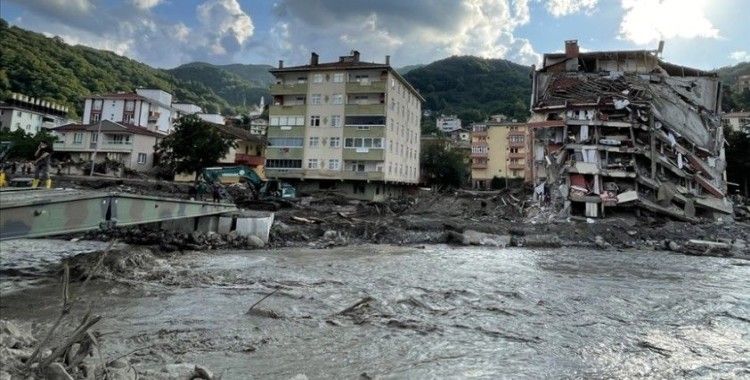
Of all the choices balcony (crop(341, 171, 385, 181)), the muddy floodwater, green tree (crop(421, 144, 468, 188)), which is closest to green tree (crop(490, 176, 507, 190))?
green tree (crop(421, 144, 468, 188))

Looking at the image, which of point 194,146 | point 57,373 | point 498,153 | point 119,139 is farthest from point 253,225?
point 498,153

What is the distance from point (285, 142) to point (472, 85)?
A: 120 meters

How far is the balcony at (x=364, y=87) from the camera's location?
50969 mm

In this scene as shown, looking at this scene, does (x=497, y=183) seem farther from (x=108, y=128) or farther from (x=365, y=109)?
(x=108, y=128)

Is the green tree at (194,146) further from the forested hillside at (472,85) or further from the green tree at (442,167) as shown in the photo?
the forested hillside at (472,85)

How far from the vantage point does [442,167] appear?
247 feet

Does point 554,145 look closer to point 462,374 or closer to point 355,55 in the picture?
point 355,55

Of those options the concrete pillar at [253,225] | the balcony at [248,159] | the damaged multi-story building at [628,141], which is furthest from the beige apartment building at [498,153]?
the concrete pillar at [253,225]

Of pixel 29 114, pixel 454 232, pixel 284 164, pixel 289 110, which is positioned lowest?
pixel 454 232

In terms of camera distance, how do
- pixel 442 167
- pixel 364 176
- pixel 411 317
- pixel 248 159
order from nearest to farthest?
pixel 411 317 < pixel 364 176 < pixel 248 159 < pixel 442 167

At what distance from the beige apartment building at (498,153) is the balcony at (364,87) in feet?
126

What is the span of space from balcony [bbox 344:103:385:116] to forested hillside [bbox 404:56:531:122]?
78151 millimetres

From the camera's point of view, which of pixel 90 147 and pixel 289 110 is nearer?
pixel 289 110

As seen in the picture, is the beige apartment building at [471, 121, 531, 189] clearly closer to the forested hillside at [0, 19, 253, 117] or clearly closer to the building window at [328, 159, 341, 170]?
the building window at [328, 159, 341, 170]
